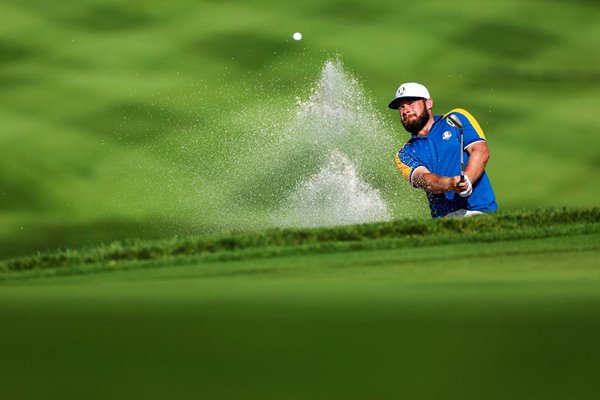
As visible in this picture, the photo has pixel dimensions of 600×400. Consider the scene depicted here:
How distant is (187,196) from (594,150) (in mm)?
4008

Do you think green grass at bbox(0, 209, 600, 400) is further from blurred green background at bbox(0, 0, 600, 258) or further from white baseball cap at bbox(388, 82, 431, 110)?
blurred green background at bbox(0, 0, 600, 258)

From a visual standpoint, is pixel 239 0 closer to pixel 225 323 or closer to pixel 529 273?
pixel 529 273

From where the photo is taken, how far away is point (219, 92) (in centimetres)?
1252

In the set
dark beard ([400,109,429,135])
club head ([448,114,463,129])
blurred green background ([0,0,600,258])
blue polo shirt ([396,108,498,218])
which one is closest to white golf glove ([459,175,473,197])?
blue polo shirt ([396,108,498,218])

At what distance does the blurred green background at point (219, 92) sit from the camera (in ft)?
36.3

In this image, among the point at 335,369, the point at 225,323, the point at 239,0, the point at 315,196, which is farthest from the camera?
the point at 239,0

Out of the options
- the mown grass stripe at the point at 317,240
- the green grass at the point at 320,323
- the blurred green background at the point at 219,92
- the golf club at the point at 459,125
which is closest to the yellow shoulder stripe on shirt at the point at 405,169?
the golf club at the point at 459,125

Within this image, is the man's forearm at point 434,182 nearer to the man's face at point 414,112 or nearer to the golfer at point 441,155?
the golfer at point 441,155

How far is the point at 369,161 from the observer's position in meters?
11.2

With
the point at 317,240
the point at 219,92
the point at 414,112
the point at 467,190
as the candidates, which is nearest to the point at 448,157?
the point at 414,112

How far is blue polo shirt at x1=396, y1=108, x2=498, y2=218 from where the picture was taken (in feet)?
27.2

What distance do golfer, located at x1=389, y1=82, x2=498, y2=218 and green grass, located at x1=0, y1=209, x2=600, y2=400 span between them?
1477 millimetres

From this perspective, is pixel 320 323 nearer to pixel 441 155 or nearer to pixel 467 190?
pixel 467 190

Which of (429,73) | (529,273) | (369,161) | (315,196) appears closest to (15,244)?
(315,196)
